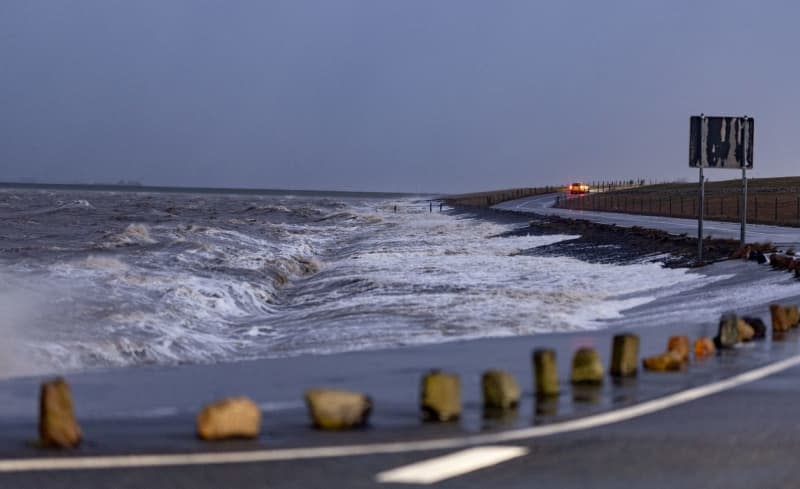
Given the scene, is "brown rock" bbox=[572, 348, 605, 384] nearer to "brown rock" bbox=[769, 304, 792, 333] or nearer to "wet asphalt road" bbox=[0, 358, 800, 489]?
"wet asphalt road" bbox=[0, 358, 800, 489]

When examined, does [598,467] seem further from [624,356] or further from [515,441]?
[624,356]

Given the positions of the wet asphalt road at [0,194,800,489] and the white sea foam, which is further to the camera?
the white sea foam

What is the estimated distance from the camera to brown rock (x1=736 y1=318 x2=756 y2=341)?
44.5 ft

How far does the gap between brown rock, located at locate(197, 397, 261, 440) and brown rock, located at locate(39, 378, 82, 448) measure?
0.90 meters

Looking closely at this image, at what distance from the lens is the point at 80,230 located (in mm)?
60312

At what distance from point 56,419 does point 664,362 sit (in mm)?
6101

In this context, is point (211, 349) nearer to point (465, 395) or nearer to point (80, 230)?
point (465, 395)

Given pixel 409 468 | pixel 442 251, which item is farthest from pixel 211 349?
pixel 442 251

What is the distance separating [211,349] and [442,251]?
2515 cm

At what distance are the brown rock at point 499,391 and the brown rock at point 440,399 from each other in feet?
1.64

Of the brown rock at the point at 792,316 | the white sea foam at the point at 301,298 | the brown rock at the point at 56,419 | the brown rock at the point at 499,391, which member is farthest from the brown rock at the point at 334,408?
the brown rock at the point at 792,316

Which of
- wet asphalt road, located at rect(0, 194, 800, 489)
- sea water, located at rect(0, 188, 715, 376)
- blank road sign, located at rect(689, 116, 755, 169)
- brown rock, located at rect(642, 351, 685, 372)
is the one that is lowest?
sea water, located at rect(0, 188, 715, 376)

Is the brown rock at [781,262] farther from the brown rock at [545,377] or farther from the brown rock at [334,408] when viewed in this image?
the brown rock at [334,408]

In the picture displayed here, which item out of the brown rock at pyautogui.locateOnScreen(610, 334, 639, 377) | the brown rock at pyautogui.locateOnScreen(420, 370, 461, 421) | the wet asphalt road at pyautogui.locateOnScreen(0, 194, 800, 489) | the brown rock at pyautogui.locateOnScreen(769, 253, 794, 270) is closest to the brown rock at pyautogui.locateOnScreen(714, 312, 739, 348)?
the wet asphalt road at pyautogui.locateOnScreen(0, 194, 800, 489)
